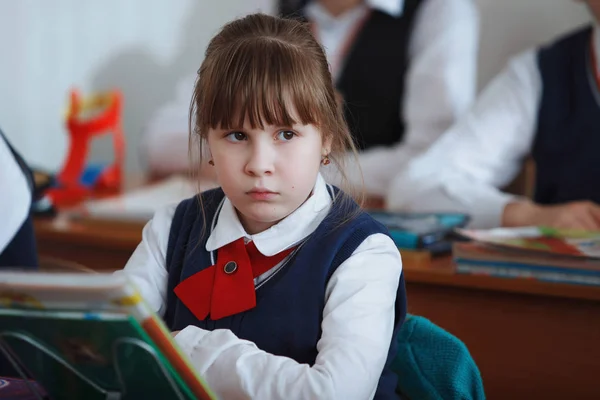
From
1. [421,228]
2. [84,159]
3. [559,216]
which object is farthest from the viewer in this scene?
[84,159]

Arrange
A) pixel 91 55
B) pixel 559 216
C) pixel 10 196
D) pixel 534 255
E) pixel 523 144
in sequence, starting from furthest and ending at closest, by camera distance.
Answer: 1. pixel 91 55
2. pixel 523 144
3. pixel 559 216
4. pixel 534 255
5. pixel 10 196

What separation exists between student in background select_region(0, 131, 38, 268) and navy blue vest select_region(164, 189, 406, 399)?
29 centimetres

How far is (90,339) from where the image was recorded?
0.73 meters

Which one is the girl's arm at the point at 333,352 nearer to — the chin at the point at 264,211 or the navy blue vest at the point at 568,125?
the chin at the point at 264,211

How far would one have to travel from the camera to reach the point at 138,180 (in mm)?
2365

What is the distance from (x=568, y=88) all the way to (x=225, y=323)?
4.11ft

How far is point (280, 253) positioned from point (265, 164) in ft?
0.45

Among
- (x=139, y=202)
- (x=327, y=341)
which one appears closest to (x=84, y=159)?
(x=139, y=202)

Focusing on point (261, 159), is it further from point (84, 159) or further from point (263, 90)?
point (84, 159)

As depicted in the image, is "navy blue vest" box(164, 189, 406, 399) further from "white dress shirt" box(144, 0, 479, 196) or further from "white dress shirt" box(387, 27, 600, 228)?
"white dress shirt" box(144, 0, 479, 196)

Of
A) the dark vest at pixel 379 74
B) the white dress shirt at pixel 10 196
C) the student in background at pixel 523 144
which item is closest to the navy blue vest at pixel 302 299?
the white dress shirt at pixel 10 196

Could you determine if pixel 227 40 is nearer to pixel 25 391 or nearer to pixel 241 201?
pixel 241 201

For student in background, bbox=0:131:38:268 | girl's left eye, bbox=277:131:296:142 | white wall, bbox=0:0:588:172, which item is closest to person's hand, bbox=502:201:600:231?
girl's left eye, bbox=277:131:296:142

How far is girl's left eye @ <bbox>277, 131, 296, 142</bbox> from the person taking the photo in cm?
93
